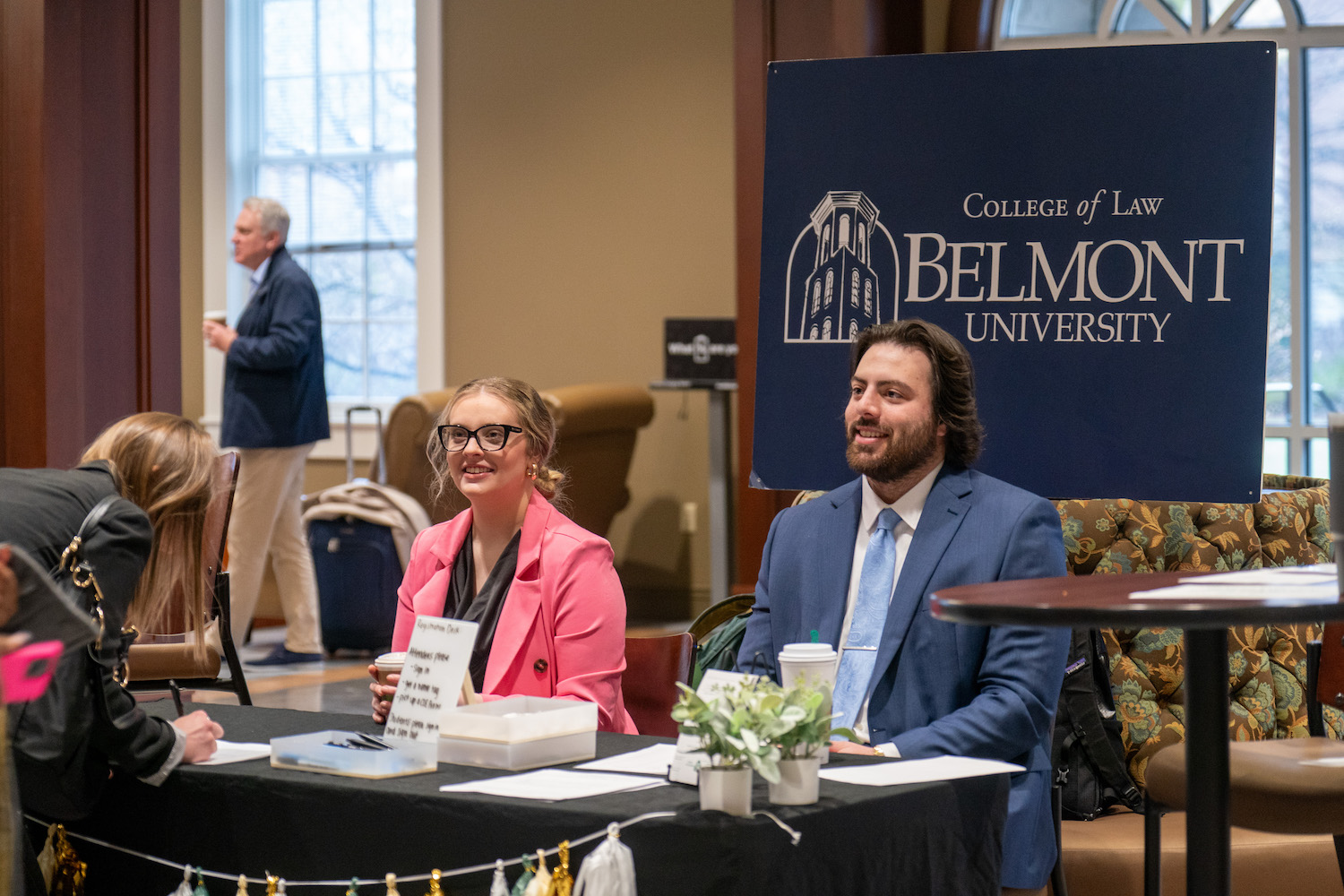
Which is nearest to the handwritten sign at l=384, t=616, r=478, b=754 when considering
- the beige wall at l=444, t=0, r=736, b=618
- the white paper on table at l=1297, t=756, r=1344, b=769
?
the white paper on table at l=1297, t=756, r=1344, b=769

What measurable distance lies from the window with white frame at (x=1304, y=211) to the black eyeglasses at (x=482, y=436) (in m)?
4.34

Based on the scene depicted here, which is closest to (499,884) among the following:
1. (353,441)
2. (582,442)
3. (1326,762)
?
(1326,762)

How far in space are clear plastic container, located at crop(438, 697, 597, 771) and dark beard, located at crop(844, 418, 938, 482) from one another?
2.36 ft

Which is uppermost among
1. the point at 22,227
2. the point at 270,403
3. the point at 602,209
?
the point at 602,209

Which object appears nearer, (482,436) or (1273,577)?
(1273,577)

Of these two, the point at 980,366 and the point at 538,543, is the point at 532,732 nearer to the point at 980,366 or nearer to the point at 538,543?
the point at 538,543

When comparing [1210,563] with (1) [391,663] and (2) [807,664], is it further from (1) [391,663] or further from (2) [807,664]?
(1) [391,663]

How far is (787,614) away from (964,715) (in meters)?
0.39

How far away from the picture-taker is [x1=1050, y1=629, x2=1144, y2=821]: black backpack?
267 cm

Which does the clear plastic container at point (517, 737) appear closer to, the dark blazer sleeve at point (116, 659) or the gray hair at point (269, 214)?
the dark blazer sleeve at point (116, 659)

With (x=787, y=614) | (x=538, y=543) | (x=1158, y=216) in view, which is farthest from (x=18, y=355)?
(x=1158, y=216)

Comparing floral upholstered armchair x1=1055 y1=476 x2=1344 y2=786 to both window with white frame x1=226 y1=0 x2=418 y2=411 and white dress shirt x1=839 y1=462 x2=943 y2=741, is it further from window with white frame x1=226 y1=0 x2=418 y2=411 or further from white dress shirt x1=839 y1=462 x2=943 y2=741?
window with white frame x1=226 y1=0 x2=418 y2=411

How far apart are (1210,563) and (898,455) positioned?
103 centimetres

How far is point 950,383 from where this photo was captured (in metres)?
2.47
